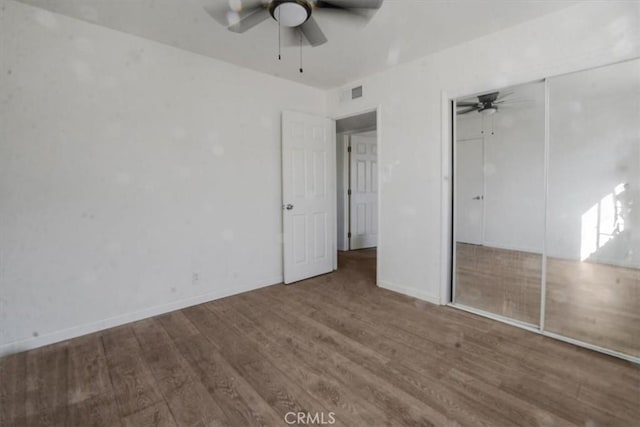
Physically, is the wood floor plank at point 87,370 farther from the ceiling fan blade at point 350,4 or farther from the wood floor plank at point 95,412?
the ceiling fan blade at point 350,4

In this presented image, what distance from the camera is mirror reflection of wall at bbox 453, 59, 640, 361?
8.16 feet

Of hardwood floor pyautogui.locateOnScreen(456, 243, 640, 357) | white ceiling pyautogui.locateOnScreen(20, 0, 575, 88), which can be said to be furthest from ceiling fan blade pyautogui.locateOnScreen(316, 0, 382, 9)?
hardwood floor pyautogui.locateOnScreen(456, 243, 640, 357)

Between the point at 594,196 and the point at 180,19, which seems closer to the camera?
the point at 180,19

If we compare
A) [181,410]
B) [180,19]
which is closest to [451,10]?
[180,19]

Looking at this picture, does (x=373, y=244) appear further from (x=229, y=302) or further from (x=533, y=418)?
(x=533, y=418)

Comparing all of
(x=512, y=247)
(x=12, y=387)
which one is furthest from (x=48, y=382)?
(x=512, y=247)

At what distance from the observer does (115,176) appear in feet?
8.82

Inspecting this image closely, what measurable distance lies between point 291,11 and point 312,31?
0.37 metres

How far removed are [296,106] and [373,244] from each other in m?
3.28

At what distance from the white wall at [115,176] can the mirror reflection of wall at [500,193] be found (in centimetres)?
271

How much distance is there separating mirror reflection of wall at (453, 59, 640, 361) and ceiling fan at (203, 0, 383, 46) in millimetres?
1643

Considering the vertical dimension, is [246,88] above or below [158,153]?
above

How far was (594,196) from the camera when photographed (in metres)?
2.88

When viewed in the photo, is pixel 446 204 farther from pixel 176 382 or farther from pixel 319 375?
pixel 176 382
